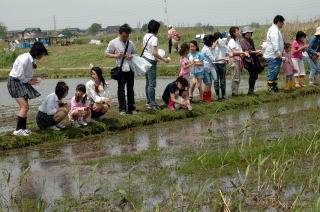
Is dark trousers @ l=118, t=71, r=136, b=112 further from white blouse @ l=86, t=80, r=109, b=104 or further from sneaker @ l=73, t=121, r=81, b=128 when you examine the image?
sneaker @ l=73, t=121, r=81, b=128

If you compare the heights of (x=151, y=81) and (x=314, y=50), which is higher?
(x=314, y=50)

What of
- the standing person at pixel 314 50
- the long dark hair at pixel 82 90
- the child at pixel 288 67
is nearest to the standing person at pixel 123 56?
the long dark hair at pixel 82 90

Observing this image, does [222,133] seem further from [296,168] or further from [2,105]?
[2,105]

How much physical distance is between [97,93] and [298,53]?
654 cm

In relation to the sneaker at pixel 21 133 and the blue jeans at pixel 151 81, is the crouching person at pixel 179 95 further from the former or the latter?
the sneaker at pixel 21 133

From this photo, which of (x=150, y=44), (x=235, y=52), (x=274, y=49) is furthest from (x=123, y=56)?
(x=274, y=49)

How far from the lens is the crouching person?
10.3m

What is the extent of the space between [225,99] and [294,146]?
16.8 ft

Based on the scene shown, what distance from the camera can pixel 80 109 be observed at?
880 cm

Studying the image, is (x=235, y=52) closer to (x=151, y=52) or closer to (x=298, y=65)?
(x=151, y=52)

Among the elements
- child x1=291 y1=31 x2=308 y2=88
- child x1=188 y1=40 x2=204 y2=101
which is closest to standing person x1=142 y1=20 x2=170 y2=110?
child x1=188 y1=40 x2=204 y2=101

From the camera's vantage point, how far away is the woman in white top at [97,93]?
907 centimetres

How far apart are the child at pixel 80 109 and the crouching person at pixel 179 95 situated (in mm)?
1963

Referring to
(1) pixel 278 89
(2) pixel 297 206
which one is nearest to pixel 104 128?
(2) pixel 297 206
